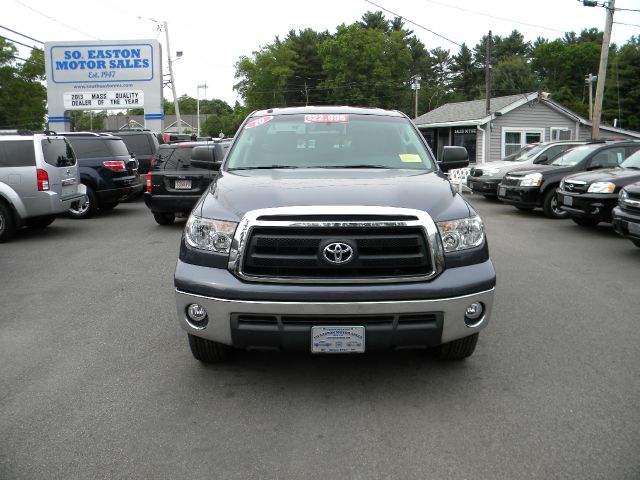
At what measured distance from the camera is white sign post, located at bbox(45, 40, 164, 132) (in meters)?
26.5

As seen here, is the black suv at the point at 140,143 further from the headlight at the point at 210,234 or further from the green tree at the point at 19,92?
the green tree at the point at 19,92

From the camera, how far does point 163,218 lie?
12.6 m

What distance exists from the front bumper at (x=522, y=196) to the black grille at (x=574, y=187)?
1.99 meters

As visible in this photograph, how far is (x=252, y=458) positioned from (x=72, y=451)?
98 centimetres

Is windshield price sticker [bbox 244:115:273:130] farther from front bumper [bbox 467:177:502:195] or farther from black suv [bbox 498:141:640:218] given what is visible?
front bumper [bbox 467:177:502:195]

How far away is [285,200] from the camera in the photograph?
12.8 feet

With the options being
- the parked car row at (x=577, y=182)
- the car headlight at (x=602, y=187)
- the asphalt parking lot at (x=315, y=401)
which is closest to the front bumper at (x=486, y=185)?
the parked car row at (x=577, y=182)

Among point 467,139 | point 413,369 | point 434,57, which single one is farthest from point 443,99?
point 413,369

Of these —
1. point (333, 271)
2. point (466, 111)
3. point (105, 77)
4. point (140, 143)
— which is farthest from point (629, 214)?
point (466, 111)

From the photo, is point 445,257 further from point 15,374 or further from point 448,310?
point 15,374

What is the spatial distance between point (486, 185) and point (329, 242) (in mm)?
13894

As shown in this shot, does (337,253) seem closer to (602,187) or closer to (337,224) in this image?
(337,224)

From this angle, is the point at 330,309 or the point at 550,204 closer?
the point at 330,309

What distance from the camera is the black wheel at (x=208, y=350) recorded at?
169 inches
